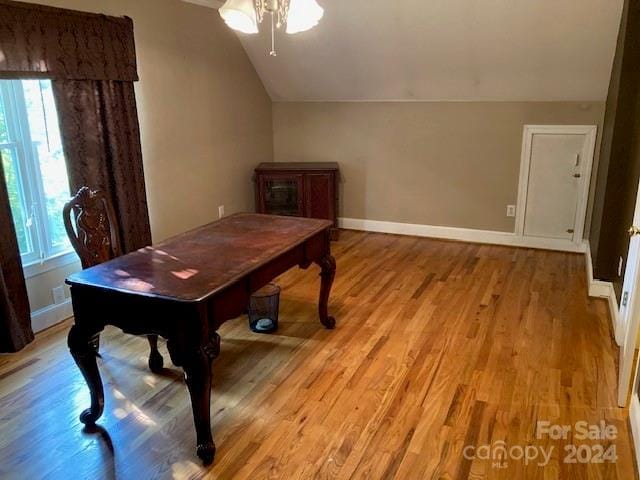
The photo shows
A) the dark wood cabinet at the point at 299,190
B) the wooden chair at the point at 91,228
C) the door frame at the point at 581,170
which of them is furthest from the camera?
the dark wood cabinet at the point at 299,190

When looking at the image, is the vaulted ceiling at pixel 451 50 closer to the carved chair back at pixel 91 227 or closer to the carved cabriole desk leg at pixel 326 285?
the carved cabriole desk leg at pixel 326 285

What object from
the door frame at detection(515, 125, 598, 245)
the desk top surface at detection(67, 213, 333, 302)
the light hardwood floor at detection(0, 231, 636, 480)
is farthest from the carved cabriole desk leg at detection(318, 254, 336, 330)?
the door frame at detection(515, 125, 598, 245)

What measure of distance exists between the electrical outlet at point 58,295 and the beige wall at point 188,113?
0.12 feet

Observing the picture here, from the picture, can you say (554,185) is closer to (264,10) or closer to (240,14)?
(264,10)

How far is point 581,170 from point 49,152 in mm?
4268

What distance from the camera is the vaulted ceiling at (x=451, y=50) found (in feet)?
12.2

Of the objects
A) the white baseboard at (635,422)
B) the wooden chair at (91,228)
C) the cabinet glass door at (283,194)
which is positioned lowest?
the white baseboard at (635,422)

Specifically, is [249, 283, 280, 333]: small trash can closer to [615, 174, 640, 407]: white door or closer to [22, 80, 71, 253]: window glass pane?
[22, 80, 71, 253]: window glass pane

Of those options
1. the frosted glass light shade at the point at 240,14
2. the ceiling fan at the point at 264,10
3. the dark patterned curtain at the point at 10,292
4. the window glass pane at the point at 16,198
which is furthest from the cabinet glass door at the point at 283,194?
the frosted glass light shade at the point at 240,14

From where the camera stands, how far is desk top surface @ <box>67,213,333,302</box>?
204cm

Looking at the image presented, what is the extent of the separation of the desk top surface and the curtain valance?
4.22 feet

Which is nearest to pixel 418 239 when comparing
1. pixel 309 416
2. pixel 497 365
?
pixel 497 365

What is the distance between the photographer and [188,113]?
4.27m

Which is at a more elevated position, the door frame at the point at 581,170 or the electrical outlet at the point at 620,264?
the door frame at the point at 581,170
